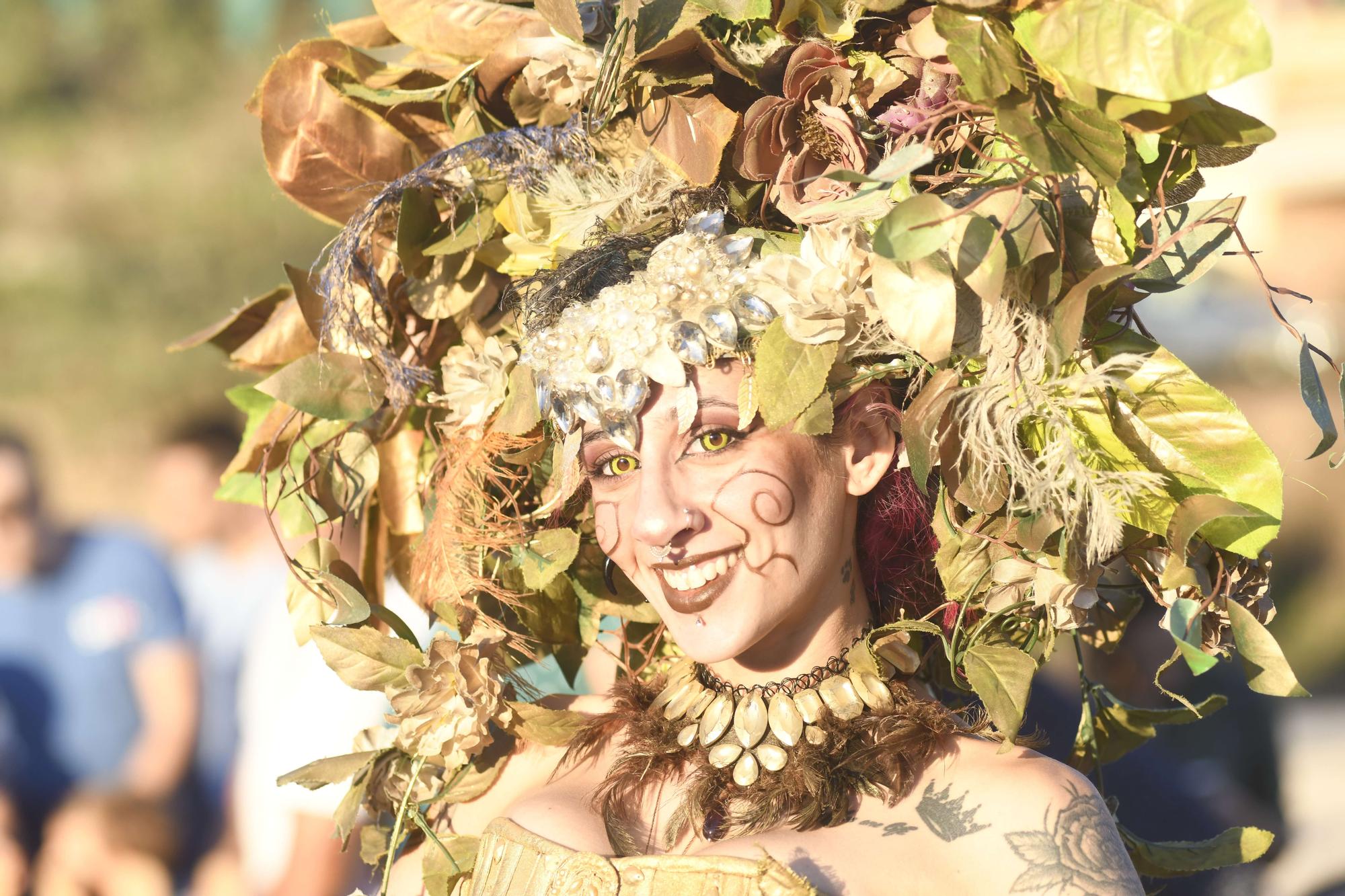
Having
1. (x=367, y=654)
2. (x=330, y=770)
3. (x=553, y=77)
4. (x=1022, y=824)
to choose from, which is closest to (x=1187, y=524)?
(x=1022, y=824)

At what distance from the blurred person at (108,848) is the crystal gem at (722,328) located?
138 inches

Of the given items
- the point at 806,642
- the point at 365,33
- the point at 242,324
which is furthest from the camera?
the point at 242,324

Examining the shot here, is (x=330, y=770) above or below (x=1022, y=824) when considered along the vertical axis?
below

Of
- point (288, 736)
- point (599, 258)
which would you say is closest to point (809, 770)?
point (599, 258)

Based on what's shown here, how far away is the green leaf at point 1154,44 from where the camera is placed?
1.31 metres

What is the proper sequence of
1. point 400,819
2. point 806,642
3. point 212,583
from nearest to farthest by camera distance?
point 806,642 < point 400,819 < point 212,583

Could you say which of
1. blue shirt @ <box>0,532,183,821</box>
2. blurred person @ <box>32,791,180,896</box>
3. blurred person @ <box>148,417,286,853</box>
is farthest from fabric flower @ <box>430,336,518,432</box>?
blurred person @ <box>32,791,180,896</box>

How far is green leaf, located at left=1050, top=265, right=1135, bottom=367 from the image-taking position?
1.47 metres

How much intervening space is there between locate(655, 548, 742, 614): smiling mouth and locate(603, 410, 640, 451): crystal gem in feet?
0.53

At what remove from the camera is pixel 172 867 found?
14.9ft

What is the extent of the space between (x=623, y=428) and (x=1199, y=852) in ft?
3.43

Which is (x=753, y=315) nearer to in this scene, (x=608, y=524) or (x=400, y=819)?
(x=608, y=524)

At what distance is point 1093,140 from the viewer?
4.85ft

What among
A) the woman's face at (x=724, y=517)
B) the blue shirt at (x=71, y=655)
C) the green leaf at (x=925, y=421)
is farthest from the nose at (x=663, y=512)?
→ the blue shirt at (x=71, y=655)
